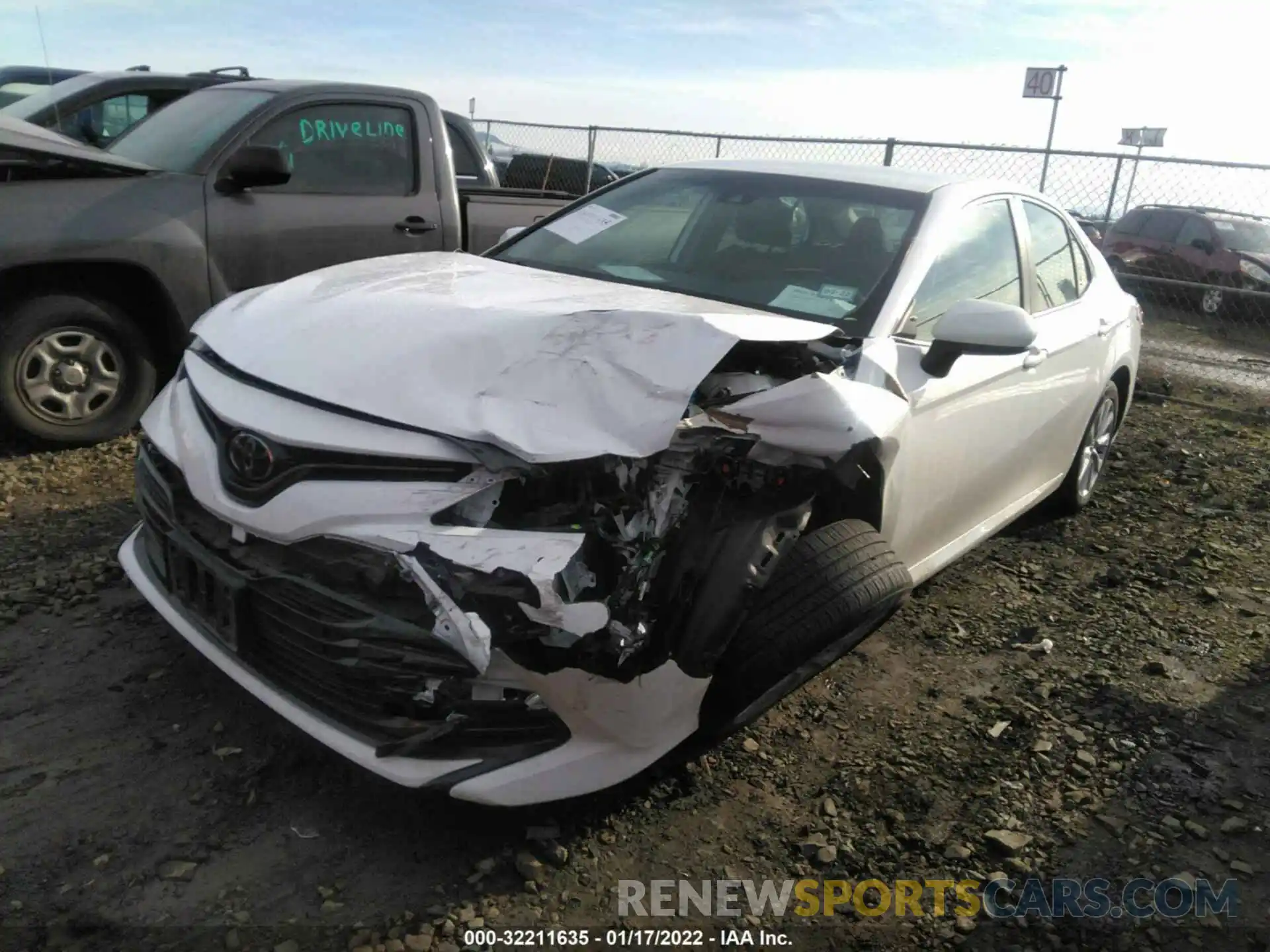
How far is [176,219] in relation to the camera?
4.69 metres

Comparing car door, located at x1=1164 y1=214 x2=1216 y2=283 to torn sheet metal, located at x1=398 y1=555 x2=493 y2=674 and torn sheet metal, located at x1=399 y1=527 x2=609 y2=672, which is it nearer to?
torn sheet metal, located at x1=399 y1=527 x2=609 y2=672

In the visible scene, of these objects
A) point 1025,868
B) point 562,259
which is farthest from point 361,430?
point 1025,868

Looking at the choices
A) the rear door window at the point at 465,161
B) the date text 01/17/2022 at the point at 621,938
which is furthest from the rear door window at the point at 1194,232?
the date text 01/17/2022 at the point at 621,938

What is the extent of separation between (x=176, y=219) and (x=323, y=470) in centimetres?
308

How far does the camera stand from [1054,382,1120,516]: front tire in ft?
16.0

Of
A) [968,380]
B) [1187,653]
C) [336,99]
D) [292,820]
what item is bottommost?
[1187,653]

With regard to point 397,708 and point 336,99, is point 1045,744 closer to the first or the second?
point 397,708

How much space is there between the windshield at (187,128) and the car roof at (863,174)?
2.51m

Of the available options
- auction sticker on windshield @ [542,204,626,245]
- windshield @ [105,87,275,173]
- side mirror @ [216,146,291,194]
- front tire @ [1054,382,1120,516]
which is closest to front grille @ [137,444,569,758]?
auction sticker on windshield @ [542,204,626,245]

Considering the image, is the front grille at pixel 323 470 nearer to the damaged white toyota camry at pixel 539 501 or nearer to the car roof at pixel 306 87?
the damaged white toyota camry at pixel 539 501

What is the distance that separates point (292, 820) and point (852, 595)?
4.77 ft

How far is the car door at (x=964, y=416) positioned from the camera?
297 cm

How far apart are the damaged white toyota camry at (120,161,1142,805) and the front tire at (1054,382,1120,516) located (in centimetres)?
201

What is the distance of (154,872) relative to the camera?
2186 millimetres
